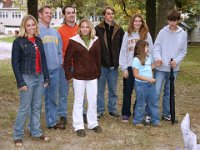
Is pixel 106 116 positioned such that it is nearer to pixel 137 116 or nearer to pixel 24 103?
pixel 137 116

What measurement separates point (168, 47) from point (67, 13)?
5.84 ft

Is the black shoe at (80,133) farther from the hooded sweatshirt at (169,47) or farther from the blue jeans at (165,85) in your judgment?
the hooded sweatshirt at (169,47)

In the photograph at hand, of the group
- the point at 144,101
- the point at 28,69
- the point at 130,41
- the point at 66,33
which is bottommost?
the point at 144,101

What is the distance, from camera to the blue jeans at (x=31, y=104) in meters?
5.30

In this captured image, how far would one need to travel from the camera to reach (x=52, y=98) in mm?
6027

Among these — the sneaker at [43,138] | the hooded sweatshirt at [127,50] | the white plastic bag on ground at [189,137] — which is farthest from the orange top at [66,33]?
the white plastic bag on ground at [189,137]

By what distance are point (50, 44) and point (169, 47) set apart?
2.03 meters

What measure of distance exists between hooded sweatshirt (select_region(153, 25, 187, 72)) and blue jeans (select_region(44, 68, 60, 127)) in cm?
174

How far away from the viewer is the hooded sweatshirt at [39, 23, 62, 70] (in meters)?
5.68

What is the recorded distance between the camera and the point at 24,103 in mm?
5348

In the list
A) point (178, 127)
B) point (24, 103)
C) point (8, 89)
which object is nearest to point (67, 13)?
point (24, 103)

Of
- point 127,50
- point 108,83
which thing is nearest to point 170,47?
point 127,50

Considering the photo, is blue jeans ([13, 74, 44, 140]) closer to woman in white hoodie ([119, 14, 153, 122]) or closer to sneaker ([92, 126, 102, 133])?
→ sneaker ([92, 126, 102, 133])

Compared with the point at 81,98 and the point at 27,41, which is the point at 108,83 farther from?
the point at 27,41
